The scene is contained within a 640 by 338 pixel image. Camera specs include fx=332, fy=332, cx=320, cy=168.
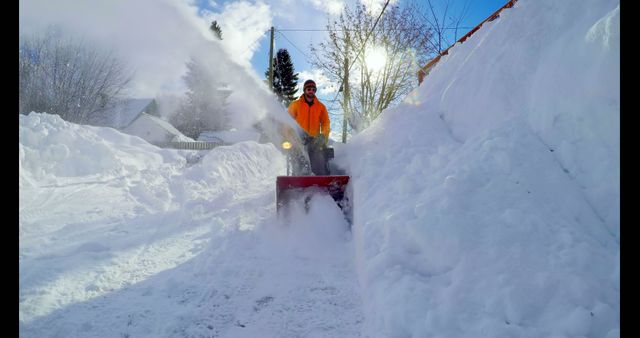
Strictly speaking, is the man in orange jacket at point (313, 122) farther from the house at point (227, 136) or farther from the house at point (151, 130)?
the house at point (151, 130)

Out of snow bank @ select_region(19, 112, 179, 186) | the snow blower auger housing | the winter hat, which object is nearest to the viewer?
the snow blower auger housing

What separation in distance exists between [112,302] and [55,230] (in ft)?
6.83

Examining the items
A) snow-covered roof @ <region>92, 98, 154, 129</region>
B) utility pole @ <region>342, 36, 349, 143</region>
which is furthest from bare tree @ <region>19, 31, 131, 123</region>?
utility pole @ <region>342, 36, 349, 143</region>

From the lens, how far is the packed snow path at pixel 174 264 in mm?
2314

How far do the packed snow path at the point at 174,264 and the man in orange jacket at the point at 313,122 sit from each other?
1.15 meters

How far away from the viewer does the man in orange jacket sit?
18.8 ft

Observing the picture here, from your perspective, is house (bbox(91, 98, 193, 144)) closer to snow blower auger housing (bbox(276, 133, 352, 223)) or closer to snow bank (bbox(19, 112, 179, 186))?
snow bank (bbox(19, 112, 179, 186))

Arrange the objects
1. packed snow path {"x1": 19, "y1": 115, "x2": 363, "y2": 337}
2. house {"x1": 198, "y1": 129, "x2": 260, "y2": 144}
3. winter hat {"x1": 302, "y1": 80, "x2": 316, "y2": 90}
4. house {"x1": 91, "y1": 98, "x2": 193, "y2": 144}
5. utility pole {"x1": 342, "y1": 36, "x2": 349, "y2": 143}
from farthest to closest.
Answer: house {"x1": 198, "y1": 129, "x2": 260, "y2": 144}
house {"x1": 91, "y1": 98, "x2": 193, "y2": 144}
utility pole {"x1": 342, "y1": 36, "x2": 349, "y2": 143}
winter hat {"x1": 302, "y1": 80, "x2": 316, "y2": 90}
packed snow path {"x1": 19, "y1": 115, "x2": 363, "y2": 337}

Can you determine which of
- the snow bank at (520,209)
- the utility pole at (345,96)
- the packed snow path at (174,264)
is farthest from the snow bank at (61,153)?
the utility pole at (345,96)

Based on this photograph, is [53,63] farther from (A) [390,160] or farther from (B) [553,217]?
(B) [553,217]

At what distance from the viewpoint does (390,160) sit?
16.1ft

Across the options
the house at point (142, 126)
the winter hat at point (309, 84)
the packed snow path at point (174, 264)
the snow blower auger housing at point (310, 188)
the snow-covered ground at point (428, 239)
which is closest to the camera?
the snow-covered ground at point (428, 239)

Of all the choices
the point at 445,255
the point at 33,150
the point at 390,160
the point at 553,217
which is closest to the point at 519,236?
the point at 553,217

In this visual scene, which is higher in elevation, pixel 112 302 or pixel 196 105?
pixel 196 105
